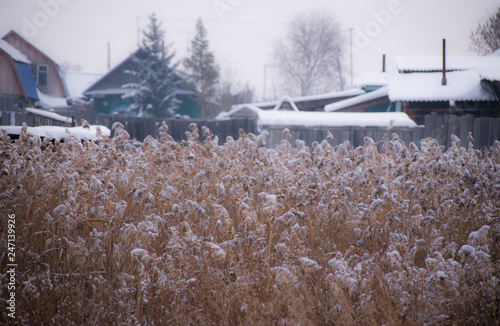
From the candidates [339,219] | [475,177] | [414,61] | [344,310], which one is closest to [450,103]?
[414,61]

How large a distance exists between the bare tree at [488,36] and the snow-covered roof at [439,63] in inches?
218

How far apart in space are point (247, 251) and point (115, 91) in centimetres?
3747

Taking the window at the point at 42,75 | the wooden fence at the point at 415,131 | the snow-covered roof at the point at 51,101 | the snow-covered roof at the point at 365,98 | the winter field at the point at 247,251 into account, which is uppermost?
the window at the point at 42,75

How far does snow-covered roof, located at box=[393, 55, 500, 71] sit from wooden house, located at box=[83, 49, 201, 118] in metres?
20.3

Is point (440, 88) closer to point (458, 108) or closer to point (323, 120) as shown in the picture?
point (458, 108)

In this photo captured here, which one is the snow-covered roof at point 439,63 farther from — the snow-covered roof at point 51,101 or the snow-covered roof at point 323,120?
the snow-covered roof at point 51,101

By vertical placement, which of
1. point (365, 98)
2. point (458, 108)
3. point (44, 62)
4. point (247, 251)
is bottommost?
point (247, 251)

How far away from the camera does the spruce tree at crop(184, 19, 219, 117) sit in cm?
4184

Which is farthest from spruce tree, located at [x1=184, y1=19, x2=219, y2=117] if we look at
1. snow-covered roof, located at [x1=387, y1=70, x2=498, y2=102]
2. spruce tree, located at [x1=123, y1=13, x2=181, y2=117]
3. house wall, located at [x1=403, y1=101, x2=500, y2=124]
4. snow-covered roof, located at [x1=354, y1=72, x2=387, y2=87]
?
house wall, located at [x1=403, y1=101, x2=500, y2=124]


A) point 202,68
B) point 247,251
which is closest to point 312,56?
point 202,68

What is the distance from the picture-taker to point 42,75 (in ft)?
130

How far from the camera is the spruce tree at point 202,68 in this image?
41.8m

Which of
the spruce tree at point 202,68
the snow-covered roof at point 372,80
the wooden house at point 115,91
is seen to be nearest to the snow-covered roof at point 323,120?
the snow-covered roof at point 372,80

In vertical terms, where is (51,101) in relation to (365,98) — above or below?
above
